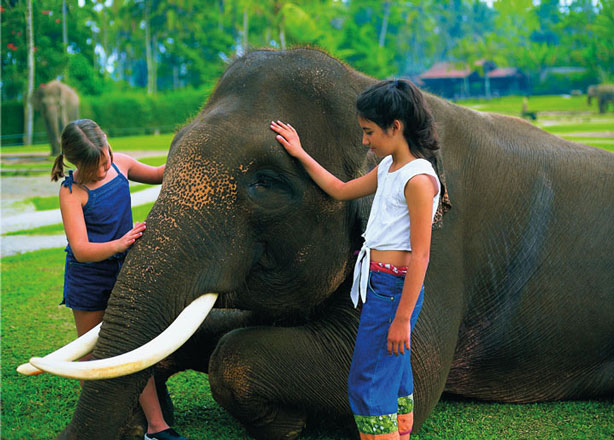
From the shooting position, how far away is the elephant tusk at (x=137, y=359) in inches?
93.2

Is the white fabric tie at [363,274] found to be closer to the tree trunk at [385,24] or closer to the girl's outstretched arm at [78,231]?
the girl's outstretched arm at [78,231]

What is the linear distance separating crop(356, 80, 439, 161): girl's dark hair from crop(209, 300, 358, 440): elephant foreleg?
3.19 ft

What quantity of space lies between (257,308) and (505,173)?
1.50 meters

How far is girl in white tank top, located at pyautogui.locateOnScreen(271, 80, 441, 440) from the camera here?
8.21ft

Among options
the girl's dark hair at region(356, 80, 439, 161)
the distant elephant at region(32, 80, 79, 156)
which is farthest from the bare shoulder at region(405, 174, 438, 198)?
the distant elephant at region(32, 80, 79, 156)

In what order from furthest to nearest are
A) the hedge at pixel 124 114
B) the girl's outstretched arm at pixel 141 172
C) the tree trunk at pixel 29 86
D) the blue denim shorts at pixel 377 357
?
the hedge at pixel 124 114 → the tree trunk at pixel 29 86 → the girl's outstretched arm at pixel 141 172 → the blue denim shorts at pixel 377 357

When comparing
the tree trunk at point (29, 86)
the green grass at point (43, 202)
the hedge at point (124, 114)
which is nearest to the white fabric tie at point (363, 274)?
the green grass at point (43, 202)

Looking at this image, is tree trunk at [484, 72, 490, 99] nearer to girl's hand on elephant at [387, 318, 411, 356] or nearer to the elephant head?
the elephant head

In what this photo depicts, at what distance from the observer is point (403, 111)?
2.54 m

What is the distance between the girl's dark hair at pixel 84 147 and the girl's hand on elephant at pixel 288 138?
2.69 feet

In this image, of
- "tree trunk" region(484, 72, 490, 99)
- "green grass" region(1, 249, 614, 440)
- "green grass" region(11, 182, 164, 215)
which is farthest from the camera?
"tree trunk" region(484, 72, 490, 99)

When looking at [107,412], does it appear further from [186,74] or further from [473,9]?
[473,9]

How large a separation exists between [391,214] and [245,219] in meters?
0.62

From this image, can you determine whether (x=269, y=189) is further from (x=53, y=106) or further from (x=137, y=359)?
(x=53, y=106)
